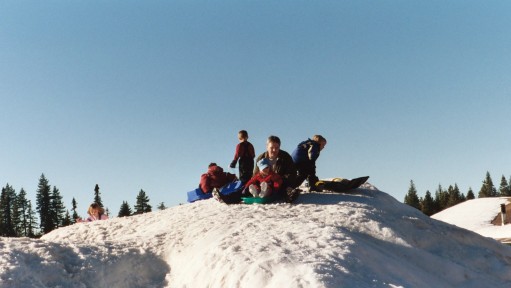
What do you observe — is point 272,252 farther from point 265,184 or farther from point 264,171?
point 264,171

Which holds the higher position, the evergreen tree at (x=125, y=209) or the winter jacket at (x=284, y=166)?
the evergreen tree at (x=125, y=209)

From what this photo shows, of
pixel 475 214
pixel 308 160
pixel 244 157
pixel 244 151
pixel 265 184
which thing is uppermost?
pixel 244 151

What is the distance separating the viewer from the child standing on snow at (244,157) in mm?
10375

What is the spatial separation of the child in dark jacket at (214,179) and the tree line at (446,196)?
7703 cm

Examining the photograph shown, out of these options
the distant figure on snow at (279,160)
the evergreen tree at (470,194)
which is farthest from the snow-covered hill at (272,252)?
the evergreen tree at (470,194)

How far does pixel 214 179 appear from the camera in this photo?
439 inches

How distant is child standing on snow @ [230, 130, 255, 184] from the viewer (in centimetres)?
1038

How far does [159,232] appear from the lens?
7.57 meters

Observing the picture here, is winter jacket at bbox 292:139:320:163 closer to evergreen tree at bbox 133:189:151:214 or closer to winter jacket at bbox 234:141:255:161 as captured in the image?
winter jacket at bbox 234:141:255:161

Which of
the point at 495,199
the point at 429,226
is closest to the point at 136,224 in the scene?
the point at 429,226

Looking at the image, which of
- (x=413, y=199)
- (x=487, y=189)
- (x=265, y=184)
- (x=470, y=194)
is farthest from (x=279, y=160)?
(x=487, y=189)

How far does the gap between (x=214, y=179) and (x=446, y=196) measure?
109 meters

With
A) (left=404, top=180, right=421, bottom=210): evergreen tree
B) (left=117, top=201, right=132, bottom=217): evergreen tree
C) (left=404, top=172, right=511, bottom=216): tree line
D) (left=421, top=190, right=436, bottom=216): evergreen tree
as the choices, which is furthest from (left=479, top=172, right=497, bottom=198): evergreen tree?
(left=117, top=201, right=132, bottom=217): evergreen tree

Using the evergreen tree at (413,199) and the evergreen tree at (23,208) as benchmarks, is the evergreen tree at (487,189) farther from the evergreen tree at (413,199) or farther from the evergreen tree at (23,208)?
the evergreen tree at (23,208)
